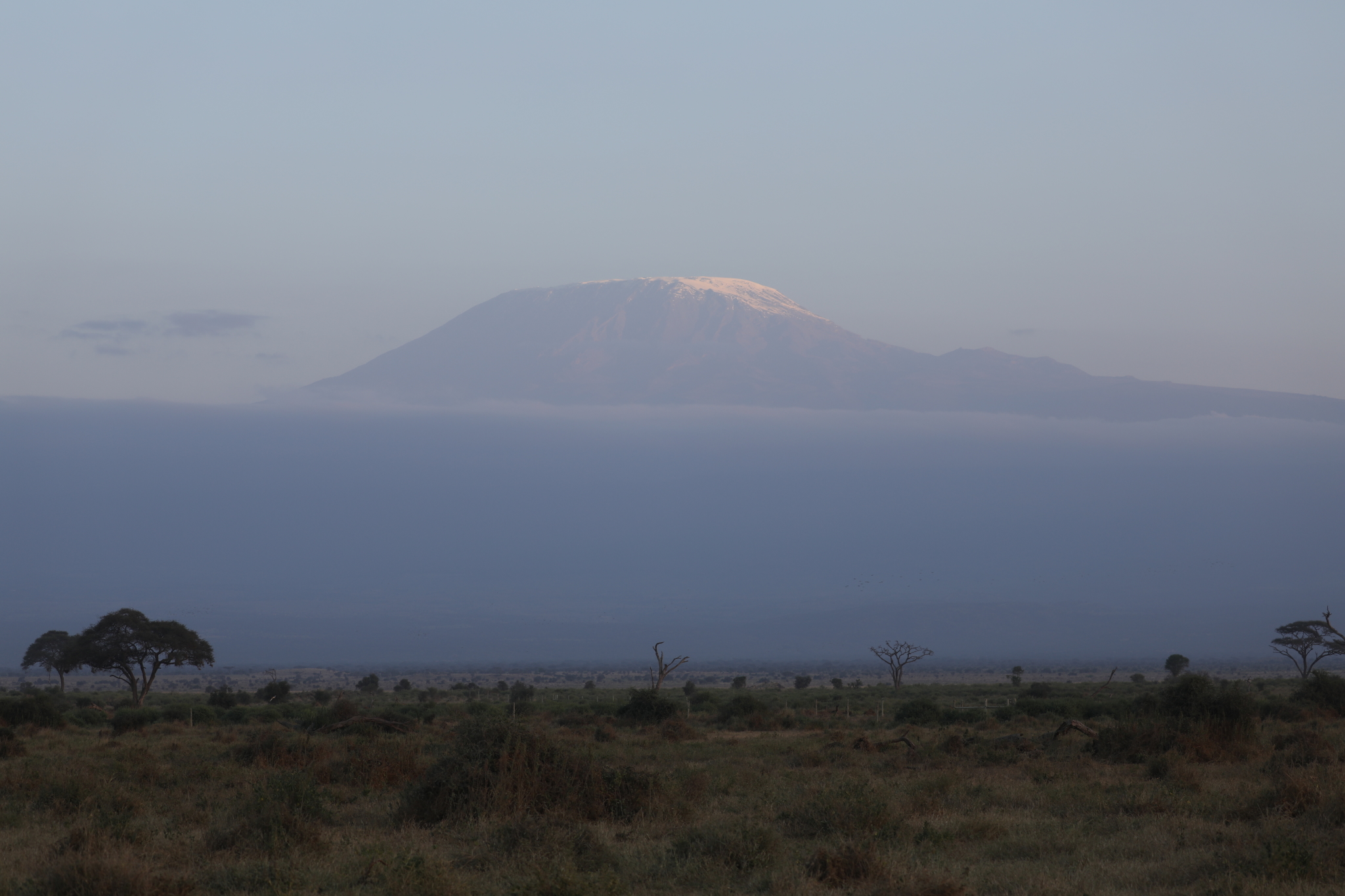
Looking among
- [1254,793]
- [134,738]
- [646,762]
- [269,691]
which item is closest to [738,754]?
[646,762]

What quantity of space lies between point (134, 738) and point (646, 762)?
16.0 metres

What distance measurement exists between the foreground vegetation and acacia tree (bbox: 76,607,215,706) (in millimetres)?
30489

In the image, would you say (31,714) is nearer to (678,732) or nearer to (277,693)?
(678,732)

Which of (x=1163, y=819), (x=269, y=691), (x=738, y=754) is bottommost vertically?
(x=269, y=691)

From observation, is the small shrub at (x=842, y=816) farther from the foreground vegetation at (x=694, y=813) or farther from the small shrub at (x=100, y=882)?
the small shrub at (x=100, y=882)

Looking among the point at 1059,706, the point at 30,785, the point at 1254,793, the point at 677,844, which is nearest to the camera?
the point at 677,844

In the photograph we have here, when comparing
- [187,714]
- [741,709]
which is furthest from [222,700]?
[741,709]

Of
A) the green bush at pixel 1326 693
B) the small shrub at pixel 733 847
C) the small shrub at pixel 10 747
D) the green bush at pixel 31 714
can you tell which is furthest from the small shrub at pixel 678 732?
the green bush at pixel 1326 693

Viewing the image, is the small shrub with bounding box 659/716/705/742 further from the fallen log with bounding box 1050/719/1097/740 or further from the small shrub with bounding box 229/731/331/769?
the small shrub with bounding box 229/731/331/769

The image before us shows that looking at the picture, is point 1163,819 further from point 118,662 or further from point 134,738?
point 118,662

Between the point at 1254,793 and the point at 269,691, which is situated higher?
the point at 1254,793

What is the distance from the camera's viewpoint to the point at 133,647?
52719 mm

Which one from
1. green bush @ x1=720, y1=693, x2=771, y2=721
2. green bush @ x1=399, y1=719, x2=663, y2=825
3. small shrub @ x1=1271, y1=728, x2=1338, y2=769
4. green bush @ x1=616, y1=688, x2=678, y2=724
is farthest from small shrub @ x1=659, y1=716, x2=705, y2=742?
small shrub @ x1=1271, y1=728, x2=1338, y2=769

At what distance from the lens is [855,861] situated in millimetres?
10336
